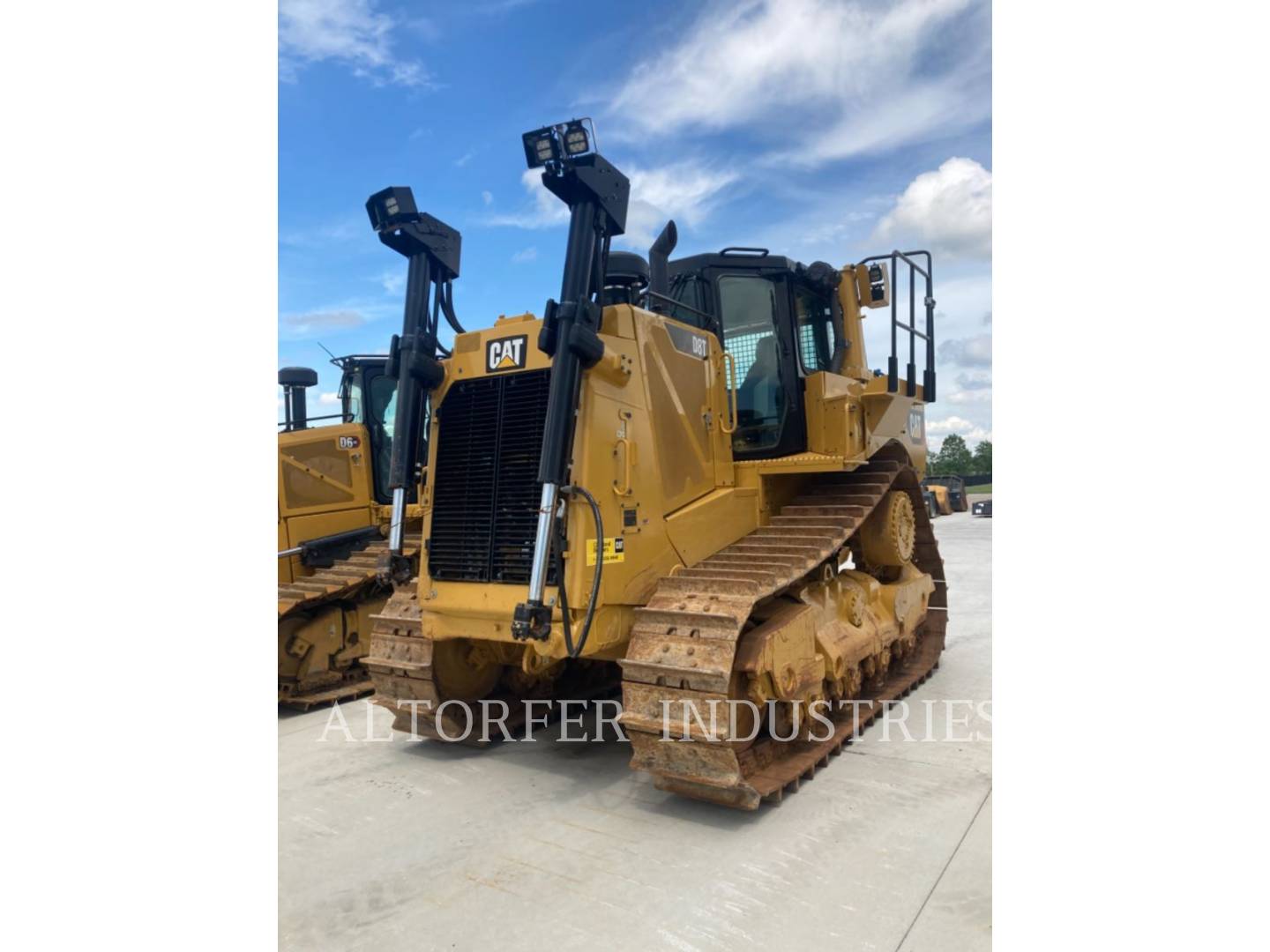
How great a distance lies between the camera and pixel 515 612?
13.1 feet

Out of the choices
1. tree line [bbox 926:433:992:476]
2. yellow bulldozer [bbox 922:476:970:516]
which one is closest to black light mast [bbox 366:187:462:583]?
yellow bulldozer [bbox 922:476:970:516]

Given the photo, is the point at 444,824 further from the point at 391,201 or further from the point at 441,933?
the point at 391,201

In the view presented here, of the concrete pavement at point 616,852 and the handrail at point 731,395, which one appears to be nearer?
the concrete pavement at point 616,852

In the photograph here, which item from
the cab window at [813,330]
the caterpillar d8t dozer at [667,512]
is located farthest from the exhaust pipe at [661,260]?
the cab window at [813,330]

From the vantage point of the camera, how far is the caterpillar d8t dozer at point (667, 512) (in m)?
4.08

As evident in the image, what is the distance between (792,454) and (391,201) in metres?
3.21

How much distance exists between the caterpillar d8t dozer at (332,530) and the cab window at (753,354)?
269cm

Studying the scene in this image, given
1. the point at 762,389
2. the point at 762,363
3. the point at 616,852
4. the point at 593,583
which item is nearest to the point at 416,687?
the point at 593,583

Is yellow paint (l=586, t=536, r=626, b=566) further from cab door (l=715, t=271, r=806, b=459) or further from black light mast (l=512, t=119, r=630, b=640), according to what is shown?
cab door (l=715, t=271, r=806, b=459)

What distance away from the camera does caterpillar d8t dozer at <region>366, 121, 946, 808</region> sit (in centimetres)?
408

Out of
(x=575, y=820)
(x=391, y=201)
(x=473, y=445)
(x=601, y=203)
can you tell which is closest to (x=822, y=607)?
(x=575, y=820)

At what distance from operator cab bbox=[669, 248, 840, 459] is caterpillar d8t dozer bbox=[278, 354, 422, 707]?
268 centimetres

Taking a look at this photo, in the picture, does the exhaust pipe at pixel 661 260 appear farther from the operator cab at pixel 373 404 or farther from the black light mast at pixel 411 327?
the operator cab at pixel 373 404

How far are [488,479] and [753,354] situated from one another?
2.42m
